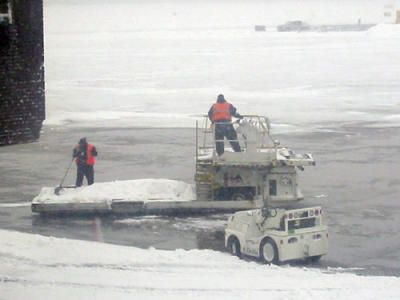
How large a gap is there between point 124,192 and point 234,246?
4.30 metres

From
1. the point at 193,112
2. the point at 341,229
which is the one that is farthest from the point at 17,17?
the point at 341,229

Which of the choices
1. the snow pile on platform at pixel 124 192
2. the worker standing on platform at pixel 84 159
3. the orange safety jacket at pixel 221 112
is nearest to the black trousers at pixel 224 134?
the orange safety jacket at pixel 221 112

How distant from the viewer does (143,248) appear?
16031mm

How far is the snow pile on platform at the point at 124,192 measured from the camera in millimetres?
18688

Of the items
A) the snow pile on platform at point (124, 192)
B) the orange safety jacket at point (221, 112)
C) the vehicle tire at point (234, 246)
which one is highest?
the orange safety jacket at point (221, 112)

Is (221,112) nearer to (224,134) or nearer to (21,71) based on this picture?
(224,134)

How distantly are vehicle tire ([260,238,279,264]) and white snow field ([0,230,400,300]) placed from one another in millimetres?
240

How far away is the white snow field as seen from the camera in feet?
40.9

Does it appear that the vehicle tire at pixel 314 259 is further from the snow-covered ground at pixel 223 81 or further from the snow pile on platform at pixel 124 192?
the snow-covered ground at pixel 223 81

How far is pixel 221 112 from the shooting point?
66.1 feet

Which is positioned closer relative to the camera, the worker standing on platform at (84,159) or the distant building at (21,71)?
the worker standing on platform at (84,159)

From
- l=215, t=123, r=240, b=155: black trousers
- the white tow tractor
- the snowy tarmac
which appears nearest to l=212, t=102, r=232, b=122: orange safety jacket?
l=215, t=123, r=240, b=155: black trousers

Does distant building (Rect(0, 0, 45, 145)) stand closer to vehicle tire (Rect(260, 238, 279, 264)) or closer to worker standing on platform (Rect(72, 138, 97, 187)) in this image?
worker standing on platform (Rect(72, 138, 97, 187))

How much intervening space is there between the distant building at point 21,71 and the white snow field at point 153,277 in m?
13.4
